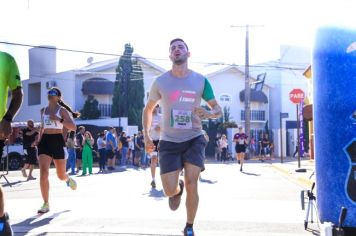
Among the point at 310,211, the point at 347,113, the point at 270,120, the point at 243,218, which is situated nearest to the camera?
the point at 347,113

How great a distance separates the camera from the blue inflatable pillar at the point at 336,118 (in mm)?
3580

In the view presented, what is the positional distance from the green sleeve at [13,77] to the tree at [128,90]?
3552cm

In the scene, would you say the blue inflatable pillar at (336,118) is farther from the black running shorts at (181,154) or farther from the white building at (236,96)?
the white building at (236,96)

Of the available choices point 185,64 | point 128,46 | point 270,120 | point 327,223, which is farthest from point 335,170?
point 270,120

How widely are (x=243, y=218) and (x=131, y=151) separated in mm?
18754

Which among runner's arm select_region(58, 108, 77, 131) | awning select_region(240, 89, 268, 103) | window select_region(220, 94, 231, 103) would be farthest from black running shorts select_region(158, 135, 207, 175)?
awning select_region(240, 89, 268, 103)

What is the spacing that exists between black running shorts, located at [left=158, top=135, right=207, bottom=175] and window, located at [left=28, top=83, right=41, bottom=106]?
41210 mm

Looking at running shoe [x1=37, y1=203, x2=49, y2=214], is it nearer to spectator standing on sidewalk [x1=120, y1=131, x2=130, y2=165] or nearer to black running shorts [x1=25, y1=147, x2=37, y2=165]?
black running shorts [x1=25, y1=147, x2=37, y2=165]

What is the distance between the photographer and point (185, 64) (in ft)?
17.1

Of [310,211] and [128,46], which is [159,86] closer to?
[310,211]

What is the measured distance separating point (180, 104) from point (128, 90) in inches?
1422

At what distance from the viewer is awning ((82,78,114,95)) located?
4078 cm

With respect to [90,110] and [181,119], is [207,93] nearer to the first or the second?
→ [181,119]

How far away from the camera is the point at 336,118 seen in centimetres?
363
